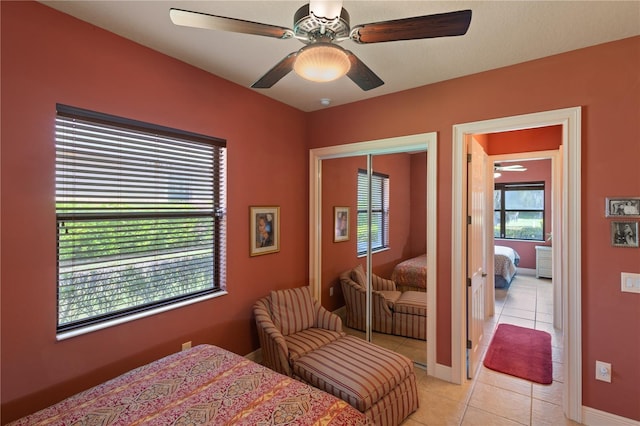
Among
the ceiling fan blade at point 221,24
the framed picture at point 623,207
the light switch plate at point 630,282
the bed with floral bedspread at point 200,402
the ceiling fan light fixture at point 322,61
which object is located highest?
the ceiling fan blade at point 221,24

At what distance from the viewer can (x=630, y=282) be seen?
208 centimetres

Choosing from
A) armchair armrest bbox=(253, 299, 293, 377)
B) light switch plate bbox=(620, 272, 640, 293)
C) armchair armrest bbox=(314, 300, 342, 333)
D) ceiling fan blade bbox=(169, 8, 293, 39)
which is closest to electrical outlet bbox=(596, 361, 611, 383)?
light switch plate bbox=(620, 272, 640, 293)

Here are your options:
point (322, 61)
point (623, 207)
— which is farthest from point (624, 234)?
point (322, 61)

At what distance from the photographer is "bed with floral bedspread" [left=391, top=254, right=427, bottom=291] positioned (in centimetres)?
308

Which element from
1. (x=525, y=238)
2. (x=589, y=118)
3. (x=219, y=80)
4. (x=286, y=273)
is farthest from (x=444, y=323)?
(x=525, y=238)

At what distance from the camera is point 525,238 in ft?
24.2

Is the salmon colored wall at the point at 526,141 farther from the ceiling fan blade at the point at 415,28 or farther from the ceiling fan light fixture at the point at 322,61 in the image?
the ceiling fan light fixture at the point at 322,61

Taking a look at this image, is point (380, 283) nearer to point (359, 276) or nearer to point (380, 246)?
point (359, 276)

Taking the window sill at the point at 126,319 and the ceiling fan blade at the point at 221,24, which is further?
the window sill at the point at 126,319

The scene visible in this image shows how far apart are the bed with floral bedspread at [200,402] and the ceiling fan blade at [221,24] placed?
1.84m

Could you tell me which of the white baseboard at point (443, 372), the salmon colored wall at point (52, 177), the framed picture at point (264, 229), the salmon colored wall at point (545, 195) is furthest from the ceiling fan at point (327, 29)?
the salmon colored wall at point (545, 195)

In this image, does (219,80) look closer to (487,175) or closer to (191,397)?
(191,397)

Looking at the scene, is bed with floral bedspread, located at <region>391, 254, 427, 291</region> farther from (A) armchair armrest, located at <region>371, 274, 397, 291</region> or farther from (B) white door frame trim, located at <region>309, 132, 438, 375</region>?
(B) white door frame trim, located at <region>309, 132, 438, 375</region>

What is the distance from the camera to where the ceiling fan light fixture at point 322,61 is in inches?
55.2
